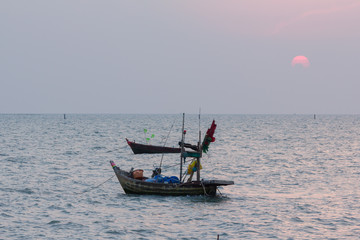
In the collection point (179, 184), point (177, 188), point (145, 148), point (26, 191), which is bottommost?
point (26, 191)

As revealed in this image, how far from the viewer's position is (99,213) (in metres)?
26.0

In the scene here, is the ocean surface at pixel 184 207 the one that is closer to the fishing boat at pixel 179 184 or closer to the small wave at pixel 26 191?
the small wave at pixel 26 191

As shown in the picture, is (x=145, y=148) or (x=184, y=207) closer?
(x=184, y=207)

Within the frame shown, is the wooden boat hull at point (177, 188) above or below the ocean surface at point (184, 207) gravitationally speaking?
above

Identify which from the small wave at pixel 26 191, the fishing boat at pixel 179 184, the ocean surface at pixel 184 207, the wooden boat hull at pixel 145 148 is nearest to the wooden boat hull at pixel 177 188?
the fishing boat at pixel 179 184

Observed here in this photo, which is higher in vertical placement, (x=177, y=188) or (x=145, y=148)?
(x=145, y=148)

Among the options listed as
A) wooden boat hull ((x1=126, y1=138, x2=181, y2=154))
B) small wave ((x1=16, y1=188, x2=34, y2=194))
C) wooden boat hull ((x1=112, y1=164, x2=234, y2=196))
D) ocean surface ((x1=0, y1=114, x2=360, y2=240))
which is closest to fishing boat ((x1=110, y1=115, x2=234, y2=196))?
wooden boat hull ((x1=112, y1=164, x2=234, y2=196))

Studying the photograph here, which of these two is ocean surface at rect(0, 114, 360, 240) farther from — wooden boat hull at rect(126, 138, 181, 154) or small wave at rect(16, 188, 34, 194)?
wooden boat hull at rect(126, 138, 181, 154)

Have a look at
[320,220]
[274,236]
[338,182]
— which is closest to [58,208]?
[274,236]

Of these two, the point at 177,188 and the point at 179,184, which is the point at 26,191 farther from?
the point at 179,184

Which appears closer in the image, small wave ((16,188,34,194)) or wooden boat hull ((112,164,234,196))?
wooden boat hull ((112,164,234,196))

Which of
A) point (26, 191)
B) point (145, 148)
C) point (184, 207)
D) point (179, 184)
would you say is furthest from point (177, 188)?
point (145, 148)

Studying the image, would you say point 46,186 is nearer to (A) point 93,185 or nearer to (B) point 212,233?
(A) point 93,185

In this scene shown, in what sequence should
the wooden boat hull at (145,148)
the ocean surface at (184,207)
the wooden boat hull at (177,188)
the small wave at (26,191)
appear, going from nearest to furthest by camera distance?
the ocean surface at (184,207) → the wooden boat hull at (177,188) → the small wave at (26,191) → the wooden boat hull at (145,148)
